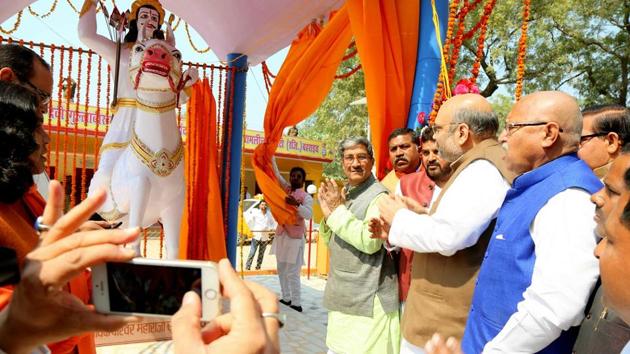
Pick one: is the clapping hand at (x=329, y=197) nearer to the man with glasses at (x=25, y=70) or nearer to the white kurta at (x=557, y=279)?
the white kurta at (x=557, y=279)

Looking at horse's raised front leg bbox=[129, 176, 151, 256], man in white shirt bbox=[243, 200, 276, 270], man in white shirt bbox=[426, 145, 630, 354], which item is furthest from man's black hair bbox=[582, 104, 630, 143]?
man in white shirt bbox=[243, 200, 276, 270]

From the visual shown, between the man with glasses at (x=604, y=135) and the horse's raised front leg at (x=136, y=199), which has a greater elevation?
the man with glasses at (x=604, y=135)

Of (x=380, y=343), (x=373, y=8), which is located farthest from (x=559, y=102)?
(x=373, y=8)

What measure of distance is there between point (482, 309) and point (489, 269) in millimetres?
147

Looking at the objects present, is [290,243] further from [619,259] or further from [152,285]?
[152,285]

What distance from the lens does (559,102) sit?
1671 millimetres

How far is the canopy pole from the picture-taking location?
16.4 feet

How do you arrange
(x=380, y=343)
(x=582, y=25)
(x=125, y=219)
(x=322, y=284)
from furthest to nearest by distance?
(x=582, y=25), (x=322, y=284), (x=125, y=219), (x=380, y=343)

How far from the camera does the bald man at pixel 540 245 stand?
142cm

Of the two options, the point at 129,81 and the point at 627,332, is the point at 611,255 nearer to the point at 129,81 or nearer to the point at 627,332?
the point at 627,332

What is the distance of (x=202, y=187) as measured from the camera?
468 cm

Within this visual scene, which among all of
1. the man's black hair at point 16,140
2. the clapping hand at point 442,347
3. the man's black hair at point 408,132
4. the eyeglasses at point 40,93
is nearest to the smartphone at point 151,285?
the man's black hair at point 16,140

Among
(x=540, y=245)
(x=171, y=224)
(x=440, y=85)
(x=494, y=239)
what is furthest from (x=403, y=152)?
(x=171, y=224)

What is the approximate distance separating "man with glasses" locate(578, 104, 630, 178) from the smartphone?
215 cm
